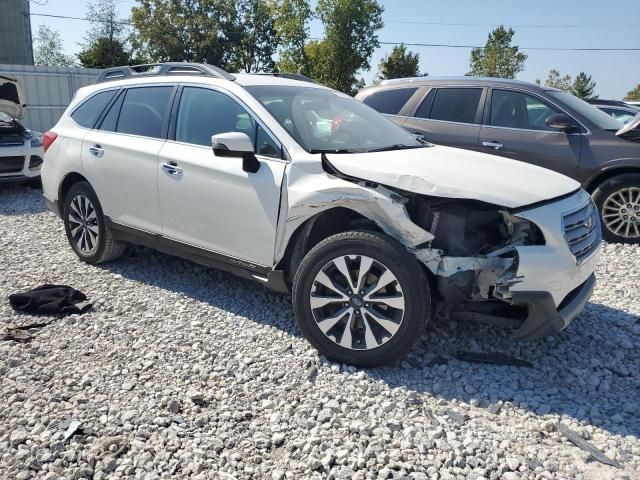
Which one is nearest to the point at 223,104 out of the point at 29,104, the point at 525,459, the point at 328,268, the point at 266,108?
the point at 266,108

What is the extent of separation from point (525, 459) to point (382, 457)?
2.27ft

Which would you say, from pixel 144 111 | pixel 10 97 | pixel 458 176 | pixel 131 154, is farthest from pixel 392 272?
pixel 10 97

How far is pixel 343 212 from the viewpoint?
361cm

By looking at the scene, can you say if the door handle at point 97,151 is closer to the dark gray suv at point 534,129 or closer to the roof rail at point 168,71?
the roof rail at point 168,71

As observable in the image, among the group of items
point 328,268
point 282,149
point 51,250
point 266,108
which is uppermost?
point 266,108

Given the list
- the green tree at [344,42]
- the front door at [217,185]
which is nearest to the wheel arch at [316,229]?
the front door at [217,185]

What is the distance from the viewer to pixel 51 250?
5.99 m

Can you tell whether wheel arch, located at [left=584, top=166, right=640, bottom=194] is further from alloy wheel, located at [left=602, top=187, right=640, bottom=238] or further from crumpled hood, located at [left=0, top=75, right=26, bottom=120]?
crumpled hood, located at [left=0, top=75, right=26, bottom=120]

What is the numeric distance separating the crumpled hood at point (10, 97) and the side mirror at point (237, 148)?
26.8 feet

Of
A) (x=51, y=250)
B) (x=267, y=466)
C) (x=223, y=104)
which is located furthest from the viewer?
(x=51, y=250)

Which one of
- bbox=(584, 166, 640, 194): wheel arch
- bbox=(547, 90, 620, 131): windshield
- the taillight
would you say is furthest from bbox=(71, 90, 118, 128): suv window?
bbox=(584, 166, 640, 194): wheel arch

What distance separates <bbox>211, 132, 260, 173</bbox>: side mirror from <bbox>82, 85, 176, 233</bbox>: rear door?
0.95 m

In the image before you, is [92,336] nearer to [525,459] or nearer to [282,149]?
[282,149]

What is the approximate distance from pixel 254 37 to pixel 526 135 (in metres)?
49.7
